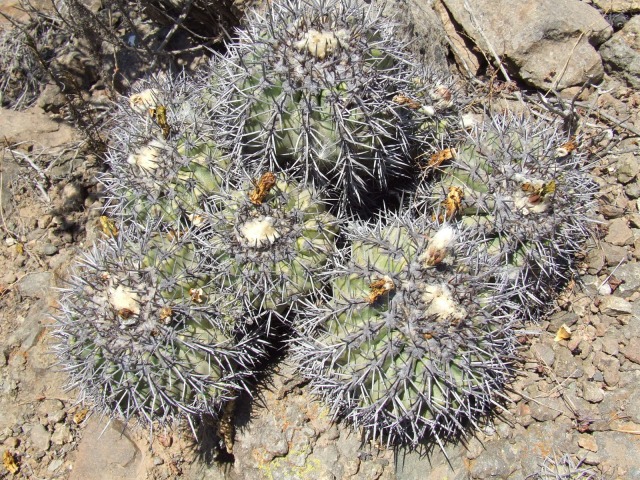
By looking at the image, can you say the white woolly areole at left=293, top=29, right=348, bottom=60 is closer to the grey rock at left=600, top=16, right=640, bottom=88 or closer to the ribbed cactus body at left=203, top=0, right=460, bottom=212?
the ribbed cactus body at left=203, top=0, right=460, bottom=212

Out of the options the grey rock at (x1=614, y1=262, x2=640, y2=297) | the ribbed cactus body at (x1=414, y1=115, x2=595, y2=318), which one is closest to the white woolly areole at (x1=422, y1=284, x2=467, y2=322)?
the ribbed cactus body at (x1=414, y1=115, x2=595, y2=318)

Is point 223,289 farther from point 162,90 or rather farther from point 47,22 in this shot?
point 47,22

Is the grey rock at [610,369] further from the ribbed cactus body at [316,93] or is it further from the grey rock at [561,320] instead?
the ribbed cactus body at [316,93]

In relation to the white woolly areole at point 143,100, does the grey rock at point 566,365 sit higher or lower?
lower

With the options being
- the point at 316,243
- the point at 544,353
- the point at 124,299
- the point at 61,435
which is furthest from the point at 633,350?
the point at 61,435

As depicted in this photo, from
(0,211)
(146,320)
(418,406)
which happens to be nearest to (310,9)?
(146,320)

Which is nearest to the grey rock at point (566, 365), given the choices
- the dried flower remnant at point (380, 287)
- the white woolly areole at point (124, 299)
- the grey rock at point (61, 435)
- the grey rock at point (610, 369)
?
the grey rock at point (610, 369)

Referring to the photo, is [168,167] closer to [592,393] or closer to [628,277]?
[592,393]
